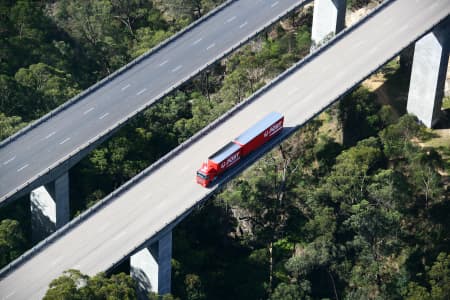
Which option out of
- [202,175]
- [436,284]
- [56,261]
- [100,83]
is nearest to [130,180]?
[202,175]

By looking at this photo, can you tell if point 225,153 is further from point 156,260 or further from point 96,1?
point 96,1

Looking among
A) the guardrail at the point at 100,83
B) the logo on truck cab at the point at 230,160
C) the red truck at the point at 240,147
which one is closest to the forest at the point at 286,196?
the guardrail at the point at 100,83

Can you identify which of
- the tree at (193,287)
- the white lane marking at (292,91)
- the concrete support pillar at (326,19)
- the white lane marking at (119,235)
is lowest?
the tree at (193,287)

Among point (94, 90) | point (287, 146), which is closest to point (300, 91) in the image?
point (287, 146)

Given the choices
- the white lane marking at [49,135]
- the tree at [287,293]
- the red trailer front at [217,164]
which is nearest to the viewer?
the red trailer front at [217,164]

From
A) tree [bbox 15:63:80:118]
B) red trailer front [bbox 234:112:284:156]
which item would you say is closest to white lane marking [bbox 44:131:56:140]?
tree [bbox 15:63:80:118]

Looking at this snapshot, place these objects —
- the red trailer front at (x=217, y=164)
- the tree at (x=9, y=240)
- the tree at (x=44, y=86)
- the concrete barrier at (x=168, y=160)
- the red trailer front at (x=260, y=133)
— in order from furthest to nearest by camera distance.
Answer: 1. the tree at (x=44, y=86)
2. the red trailer front at (x=260, y=133)
3. the tree at (x=9, y=240)
4. the red trailer front at (x=217, y=164)
5. the concrete barrier at (x=168, y=160)

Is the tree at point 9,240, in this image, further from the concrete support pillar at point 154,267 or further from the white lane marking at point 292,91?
the white lane marking at point 292,91
